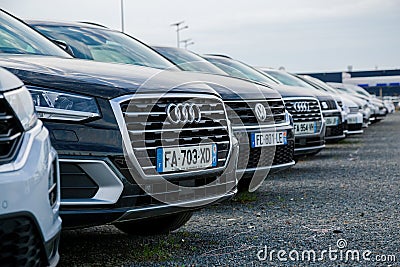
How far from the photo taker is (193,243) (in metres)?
5.03

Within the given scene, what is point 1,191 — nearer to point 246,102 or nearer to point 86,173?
point 86,173

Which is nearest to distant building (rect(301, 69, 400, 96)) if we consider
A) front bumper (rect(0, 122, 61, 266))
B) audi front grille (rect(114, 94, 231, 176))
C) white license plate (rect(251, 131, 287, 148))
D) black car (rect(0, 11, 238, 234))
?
white license plate (rect(251, 131, 287, 148))

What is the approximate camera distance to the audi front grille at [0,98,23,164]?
274 cm

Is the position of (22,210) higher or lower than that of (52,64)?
lower

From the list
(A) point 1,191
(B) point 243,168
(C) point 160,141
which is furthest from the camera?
(B) point 243,168

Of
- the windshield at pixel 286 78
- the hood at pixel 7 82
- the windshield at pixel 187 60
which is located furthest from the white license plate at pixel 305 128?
the hood at pixel 7 82

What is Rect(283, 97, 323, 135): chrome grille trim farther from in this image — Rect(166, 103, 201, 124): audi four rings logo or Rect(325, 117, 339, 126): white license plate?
Rect(166, 103, 201, 124): audi four rings logo

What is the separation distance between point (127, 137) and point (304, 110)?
5.44 m

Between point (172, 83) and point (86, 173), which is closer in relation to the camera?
point (86, 173)

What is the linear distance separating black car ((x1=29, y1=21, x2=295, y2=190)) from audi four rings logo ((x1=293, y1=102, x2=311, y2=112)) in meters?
1.83

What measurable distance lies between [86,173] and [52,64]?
2.61ft

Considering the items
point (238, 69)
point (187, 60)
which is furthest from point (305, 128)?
point (187, 60)

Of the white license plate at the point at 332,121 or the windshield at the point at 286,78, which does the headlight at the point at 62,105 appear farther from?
the windshield at the point at 286,78

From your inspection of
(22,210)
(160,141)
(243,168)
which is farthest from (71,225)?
(243,168)
